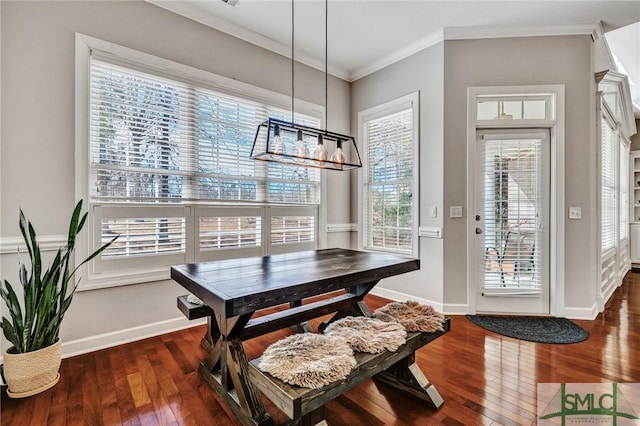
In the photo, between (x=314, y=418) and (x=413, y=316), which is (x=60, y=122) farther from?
(x=413, y=316)

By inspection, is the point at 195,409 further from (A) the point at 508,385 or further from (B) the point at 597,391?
(B) the point at 597,391

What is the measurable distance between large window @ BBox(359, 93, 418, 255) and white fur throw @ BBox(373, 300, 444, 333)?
163cm

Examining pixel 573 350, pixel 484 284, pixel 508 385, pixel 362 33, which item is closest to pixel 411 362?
pixel 508 385

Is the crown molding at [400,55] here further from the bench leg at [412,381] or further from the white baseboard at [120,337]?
the white baseboard at [120,337]

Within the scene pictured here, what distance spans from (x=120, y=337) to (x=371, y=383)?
6.82 ft

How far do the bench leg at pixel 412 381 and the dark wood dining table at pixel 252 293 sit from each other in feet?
1.79

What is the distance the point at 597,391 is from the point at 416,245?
191 cm

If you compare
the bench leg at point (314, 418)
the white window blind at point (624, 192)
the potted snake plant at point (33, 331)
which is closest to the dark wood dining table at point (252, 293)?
the bench leg at point (314, 418)

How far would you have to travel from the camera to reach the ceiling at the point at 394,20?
112 inches

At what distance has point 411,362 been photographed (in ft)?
5.96

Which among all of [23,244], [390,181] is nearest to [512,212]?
[390,181]

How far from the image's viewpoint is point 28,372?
72.9 inches

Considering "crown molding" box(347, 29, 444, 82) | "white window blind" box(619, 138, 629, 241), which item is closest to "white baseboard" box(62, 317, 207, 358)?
"crown molding" box(347, 29, 444, 82)

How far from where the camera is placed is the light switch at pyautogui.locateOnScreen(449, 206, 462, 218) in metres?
3.24
